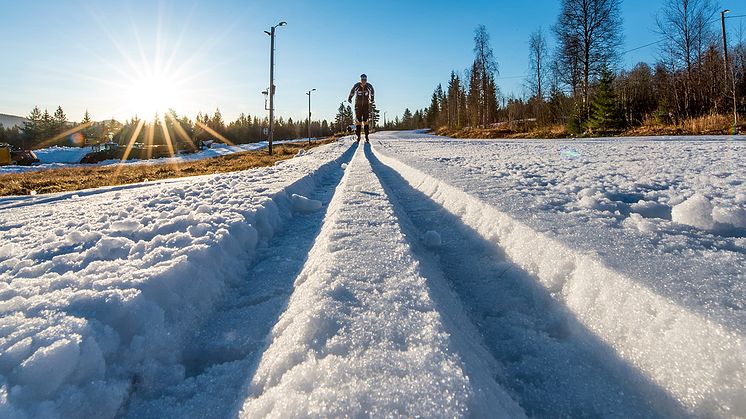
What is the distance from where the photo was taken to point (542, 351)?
1.26m

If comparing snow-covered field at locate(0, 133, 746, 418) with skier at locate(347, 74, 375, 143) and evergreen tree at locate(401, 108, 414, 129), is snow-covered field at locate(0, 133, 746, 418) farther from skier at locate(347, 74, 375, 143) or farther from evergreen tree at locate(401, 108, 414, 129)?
evergreen tree at locate(401, 108, 414, 129)

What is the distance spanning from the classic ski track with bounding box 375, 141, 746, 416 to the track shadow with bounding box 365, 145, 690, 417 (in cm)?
4

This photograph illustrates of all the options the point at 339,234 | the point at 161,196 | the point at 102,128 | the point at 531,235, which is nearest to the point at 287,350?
the point at 339,234

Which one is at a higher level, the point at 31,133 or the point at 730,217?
the point at 31,133

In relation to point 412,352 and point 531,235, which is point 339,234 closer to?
point 531,235

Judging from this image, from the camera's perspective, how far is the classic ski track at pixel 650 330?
0.94m

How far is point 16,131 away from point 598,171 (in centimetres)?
9186

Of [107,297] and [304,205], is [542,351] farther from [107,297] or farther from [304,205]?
[304,205]

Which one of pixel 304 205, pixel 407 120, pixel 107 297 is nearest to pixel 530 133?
pixel 304 205

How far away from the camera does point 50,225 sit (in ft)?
9.04

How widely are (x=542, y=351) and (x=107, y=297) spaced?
1.57 metres

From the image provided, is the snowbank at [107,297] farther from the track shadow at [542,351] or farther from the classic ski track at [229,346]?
the track shadow at [542,351]

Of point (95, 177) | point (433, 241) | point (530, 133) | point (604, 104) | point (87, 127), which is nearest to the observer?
point (433, 241)

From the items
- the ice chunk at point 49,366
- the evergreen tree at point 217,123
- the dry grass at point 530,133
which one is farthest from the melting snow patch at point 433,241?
the evergreen tree at point 217,123
